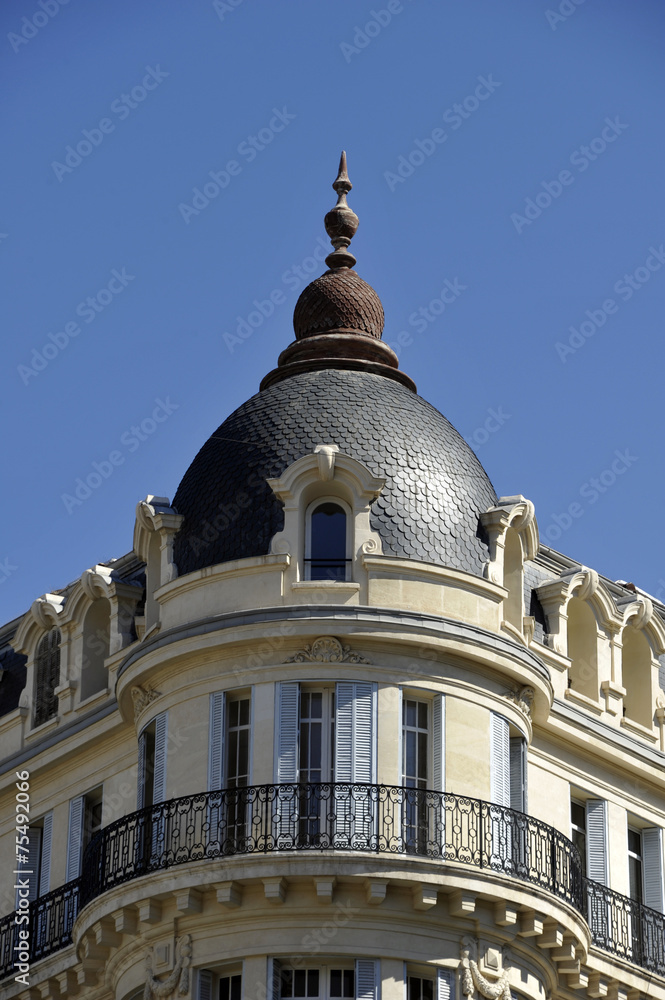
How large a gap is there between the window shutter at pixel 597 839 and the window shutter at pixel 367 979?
20.2ft

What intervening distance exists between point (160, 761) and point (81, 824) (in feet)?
12.6

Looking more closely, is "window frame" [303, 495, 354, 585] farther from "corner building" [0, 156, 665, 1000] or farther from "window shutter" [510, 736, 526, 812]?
"window shutter" [510, 736, 526, 812]

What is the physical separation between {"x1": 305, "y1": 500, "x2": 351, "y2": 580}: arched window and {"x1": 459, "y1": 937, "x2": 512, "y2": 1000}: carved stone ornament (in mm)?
6088

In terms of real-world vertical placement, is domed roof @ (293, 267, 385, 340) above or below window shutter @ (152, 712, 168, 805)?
above

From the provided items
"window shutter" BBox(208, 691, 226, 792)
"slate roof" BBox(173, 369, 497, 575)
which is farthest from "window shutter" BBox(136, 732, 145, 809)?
"slate roof" BBox(173, 369, 497, 575)

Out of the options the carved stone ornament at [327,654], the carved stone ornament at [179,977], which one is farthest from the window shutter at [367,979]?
the carved stone ornament at [327,654]

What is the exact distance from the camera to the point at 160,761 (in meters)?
38.9

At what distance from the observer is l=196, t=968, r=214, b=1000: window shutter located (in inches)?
1446

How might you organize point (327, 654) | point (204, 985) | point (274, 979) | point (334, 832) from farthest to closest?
point (327, 654), point (204, 985), point (334, 832), point (274, 979)

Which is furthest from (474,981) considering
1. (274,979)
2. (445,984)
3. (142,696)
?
(142,696)

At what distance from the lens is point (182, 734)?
38656mm

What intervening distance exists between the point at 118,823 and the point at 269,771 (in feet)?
9.01

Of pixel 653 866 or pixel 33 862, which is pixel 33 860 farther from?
pixel 653 866

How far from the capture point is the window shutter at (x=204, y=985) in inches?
1446
